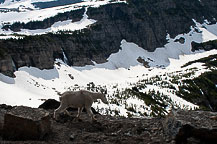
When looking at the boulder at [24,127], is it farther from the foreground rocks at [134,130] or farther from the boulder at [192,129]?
the boulder at [192,129]

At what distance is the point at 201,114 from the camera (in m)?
16.0

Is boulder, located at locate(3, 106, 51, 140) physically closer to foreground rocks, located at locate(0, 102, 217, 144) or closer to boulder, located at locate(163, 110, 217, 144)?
foreground rocks, located at locate(0, 102, 217, 144)

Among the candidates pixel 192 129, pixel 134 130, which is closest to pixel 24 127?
pixel 134 130

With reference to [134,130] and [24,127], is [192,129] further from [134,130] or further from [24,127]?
[24,127]

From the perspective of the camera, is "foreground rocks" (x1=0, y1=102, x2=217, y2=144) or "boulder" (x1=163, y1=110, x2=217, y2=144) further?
"foreground rocks" (x1=0, y1=102, x2=217, y2=144)

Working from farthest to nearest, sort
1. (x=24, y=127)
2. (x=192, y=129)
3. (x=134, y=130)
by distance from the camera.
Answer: (x=134, y=130)
(x=24, y=127)
(x=192, y=129)

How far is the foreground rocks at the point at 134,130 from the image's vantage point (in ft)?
44.8

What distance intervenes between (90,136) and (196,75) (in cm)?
17446

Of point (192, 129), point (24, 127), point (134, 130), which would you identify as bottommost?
point (134, 130)

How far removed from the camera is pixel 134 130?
17.2 m

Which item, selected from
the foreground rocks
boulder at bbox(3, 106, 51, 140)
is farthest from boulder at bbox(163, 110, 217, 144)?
boulder at bbox(3, 106, 51, 140)

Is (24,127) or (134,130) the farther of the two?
(134,130)

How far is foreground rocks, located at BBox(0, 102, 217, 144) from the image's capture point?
13.7m

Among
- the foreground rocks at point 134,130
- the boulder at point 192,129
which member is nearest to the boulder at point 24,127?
the foreground rocks at point 134,130
